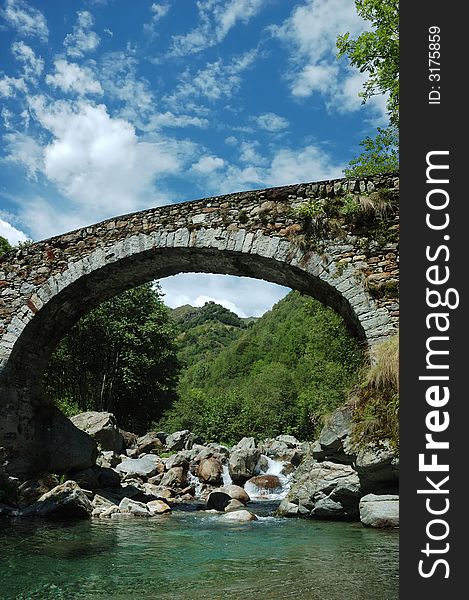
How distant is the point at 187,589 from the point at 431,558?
2212 millimetres

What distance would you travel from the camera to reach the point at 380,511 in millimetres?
6363

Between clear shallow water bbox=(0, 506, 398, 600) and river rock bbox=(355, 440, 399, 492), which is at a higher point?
river rock bbox=(355, 440, 399, 492)

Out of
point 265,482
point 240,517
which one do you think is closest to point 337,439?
point 240,517

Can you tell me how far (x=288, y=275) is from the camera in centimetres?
809

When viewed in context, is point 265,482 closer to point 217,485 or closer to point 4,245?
point 217,485

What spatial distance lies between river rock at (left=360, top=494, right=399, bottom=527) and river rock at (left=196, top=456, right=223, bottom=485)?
7724mm

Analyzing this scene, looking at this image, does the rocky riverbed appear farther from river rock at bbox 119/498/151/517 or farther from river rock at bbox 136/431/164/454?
river rock at bbox 136/431/164/454

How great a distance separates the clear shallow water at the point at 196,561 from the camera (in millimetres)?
3848

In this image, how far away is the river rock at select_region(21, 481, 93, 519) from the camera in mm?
8039

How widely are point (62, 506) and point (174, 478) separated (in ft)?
16.6

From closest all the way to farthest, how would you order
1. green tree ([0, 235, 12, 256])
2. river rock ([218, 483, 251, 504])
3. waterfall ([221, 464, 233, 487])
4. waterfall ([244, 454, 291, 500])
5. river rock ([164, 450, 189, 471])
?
river rock ([218, 483, 251, 504]), waterfall ([244, 454, 291, 500]), river rock ([164, 450, 189, 471]), waterfall ([221, 464, 233, 487]), green tree ([0, 235, 12, 256])

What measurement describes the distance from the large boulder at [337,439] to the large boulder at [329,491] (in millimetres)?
200

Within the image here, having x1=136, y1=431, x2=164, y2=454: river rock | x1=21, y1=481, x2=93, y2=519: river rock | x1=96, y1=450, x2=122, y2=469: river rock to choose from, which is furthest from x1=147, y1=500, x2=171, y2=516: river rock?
x1=136, y1=431, x2=164, y2=454: river rock

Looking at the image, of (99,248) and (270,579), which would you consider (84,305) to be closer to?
(99,248)
